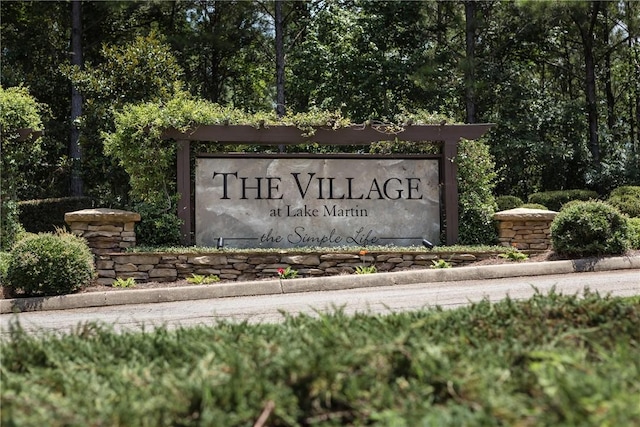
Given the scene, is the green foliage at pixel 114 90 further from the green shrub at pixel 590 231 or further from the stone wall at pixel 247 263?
the green shrub at pixel 590 231

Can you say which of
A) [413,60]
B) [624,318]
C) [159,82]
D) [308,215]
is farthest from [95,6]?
[624,318]

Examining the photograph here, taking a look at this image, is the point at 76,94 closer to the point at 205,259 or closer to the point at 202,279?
the point at 205,259

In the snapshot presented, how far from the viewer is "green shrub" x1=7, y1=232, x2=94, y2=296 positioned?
8703 millimetres

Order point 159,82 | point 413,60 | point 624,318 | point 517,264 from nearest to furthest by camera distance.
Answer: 1. point 624,318
2. point 517,264
3. point 159,82
4. point 413,60

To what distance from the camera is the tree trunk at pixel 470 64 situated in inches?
807

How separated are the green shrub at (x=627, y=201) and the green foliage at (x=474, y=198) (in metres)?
4.99

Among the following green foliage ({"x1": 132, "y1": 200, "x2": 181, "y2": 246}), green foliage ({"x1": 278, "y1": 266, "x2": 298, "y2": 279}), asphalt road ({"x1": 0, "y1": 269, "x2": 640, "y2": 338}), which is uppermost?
green foliage ({"x1": 132, "y1": 200, "x2": 181, "y2": 246})

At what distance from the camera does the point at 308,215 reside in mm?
11703

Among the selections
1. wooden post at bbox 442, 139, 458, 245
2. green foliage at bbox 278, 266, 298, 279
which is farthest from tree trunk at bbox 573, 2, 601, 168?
green foliage at bbox 278, 266, 298, 279

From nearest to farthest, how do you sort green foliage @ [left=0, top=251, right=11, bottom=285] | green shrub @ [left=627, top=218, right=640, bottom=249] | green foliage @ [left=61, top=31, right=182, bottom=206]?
1. green foliage @ [left=0, top=251, right=11, bottom=285]
2. green shrub @ [left=627, top=218, right=640, bottom=249]
3. green foliage @ [left=61, top=31, right=182, bottom=206]

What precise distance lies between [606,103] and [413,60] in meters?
9.97

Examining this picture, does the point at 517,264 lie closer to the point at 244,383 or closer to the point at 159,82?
the point at 244,383

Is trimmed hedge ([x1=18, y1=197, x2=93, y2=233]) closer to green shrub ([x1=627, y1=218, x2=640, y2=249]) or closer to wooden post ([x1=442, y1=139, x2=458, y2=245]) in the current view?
wooden post ([x1=442, y1=139, x2=458, y2=245])

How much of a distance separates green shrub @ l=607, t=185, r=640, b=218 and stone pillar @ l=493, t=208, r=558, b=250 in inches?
197
